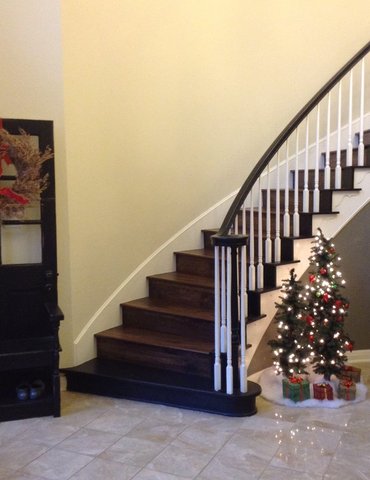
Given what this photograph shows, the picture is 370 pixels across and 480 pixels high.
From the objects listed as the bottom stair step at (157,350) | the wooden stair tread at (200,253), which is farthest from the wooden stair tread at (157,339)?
the wooden stair tread at (200,253)

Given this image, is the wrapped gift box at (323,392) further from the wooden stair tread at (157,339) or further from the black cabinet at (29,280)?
the black cabinet at (29,280)

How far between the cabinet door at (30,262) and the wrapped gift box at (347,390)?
208cm

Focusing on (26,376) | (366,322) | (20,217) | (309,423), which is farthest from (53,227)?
(366,322)

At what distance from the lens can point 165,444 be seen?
3092 mm

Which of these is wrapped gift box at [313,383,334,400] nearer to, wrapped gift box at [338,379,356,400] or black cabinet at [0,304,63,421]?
wrapped gift box at [338,379,356,400]

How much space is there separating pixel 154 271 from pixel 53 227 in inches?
47.0

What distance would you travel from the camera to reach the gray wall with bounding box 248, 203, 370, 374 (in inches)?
177

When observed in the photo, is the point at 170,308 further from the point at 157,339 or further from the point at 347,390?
the point at 347,390

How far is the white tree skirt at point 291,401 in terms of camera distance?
363cm

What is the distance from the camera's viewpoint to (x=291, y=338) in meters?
3.80

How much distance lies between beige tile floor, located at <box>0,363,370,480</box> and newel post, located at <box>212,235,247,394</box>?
10.4 inches

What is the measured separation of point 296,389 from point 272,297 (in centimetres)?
73

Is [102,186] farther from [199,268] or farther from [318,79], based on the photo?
[318,79]

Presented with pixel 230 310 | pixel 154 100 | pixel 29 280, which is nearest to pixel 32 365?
pixel 29 280
